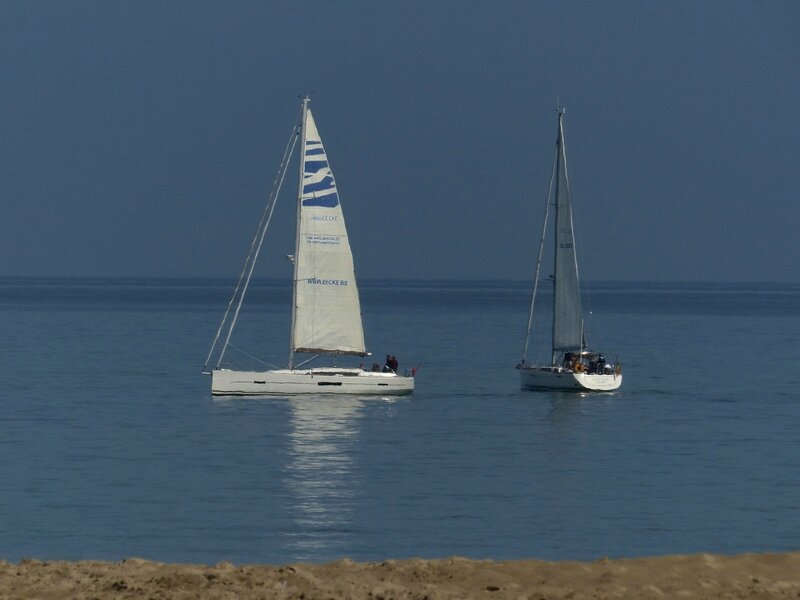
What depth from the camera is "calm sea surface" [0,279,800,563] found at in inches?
1212

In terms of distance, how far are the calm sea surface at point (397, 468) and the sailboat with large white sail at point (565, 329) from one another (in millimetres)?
1124

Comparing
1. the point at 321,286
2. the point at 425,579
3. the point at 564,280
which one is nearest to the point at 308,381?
the point at 321,286

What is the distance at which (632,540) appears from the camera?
31016 millimetres

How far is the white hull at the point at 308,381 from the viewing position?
216 feet

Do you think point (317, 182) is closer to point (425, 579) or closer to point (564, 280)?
point (564, 280)

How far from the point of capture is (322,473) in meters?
42.4

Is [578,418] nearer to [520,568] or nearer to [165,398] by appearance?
[165,398]

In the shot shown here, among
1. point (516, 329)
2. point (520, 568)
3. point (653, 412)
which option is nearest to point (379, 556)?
point (520, 568)

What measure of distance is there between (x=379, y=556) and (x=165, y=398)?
4352cm

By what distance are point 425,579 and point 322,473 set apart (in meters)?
23.2

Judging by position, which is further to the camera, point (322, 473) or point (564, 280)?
point (564, 280)

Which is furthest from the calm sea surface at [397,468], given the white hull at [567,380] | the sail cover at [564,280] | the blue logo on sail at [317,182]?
the blue logo on sail at [317,182]

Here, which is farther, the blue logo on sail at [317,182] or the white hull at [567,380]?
the white hull at [567,380]

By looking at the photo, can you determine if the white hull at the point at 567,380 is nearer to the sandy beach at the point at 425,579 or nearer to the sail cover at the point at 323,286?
the sail cover at the point at 323,286
